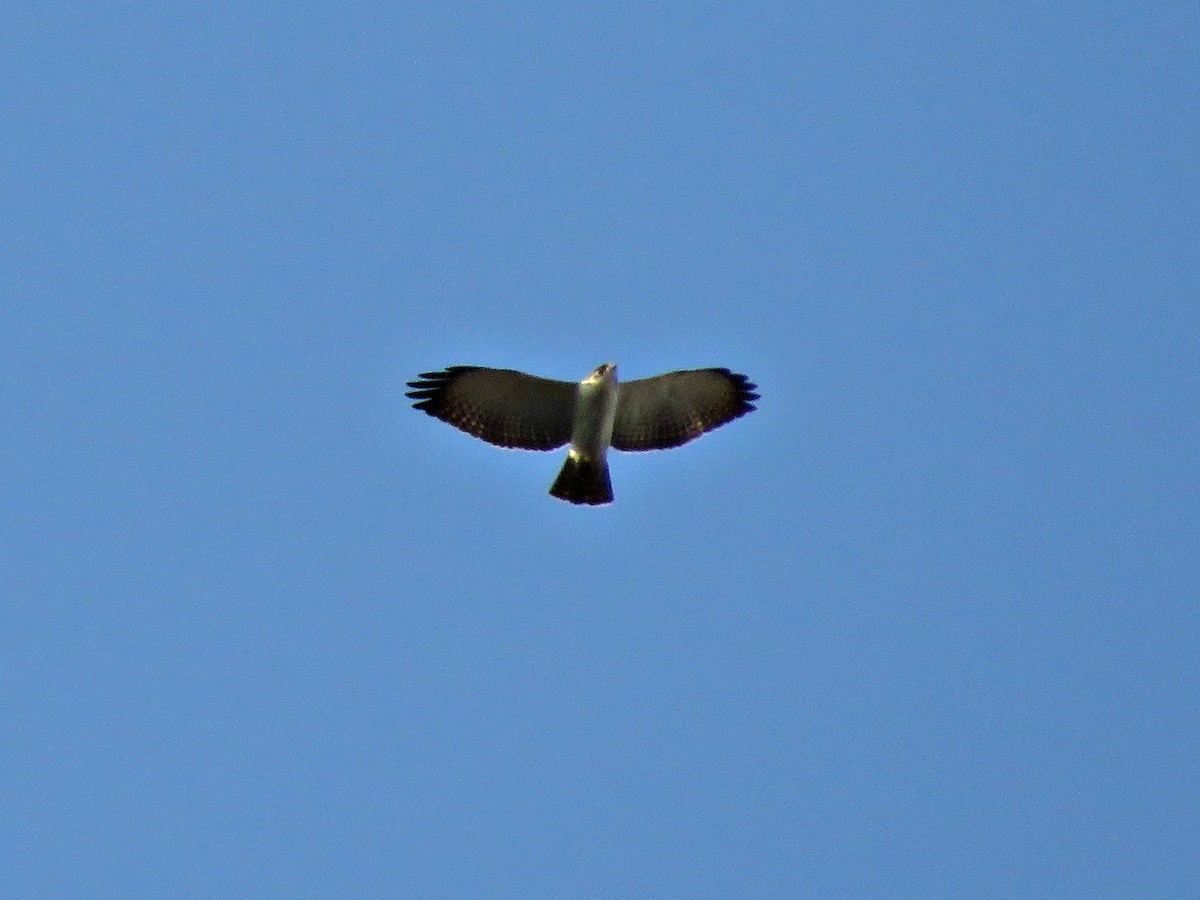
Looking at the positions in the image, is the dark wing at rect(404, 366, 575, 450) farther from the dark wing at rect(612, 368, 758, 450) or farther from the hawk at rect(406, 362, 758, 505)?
the dark wing at rect(612, 368, 758, 450)

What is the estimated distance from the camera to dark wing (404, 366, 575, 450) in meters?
18.7

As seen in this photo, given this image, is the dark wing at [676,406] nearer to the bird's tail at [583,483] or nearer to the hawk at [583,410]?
the hawk at [583,410]

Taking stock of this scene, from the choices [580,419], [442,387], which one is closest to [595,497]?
[580,419]

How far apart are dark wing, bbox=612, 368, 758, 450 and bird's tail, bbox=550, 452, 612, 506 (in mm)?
462

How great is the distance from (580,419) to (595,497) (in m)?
0.82

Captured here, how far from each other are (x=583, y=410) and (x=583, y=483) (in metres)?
0.78

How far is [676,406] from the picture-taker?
18.9 metres

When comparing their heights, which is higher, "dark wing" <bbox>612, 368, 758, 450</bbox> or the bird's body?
"dark wing" <bbox>612, 368, 758, 450</bbox>

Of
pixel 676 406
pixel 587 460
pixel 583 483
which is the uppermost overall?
pixel 676 406

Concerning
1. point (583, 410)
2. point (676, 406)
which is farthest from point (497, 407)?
point (676, 406)

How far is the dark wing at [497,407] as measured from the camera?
1873 centimetres

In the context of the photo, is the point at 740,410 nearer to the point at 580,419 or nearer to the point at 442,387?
the point at 580,419

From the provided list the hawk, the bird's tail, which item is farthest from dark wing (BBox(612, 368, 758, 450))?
the bird's tail

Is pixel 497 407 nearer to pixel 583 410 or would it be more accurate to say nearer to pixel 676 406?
pixel 583 410
